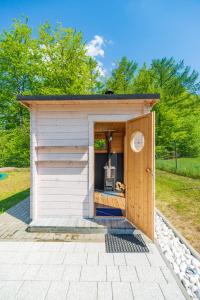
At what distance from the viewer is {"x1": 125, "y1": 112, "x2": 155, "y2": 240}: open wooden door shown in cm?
365

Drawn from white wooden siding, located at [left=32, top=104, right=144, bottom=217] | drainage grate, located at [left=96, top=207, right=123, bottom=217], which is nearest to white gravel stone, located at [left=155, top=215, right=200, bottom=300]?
drainage grate, located at [left=96, top=207, right=123, bottom=217]

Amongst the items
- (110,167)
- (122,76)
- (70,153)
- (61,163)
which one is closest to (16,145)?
(110,167)

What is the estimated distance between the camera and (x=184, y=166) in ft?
43.7

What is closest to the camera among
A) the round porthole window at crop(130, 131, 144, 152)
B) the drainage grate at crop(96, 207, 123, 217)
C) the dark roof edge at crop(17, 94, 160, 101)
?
the dark roof edge at crop(17, 94, 160, 101)

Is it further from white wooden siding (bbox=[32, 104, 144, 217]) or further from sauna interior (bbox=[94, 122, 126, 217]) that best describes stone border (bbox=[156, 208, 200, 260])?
white wooden siding (bbox=[32, 104, 144, 217])

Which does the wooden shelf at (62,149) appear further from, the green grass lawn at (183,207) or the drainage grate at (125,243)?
the green grass lawn at (183,207)

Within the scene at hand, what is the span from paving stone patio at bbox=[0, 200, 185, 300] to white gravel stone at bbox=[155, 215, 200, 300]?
150 mm

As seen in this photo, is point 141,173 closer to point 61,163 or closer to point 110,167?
point 61,163

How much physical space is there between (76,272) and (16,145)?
44.0 feet

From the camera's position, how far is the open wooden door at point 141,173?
3649 millimetres

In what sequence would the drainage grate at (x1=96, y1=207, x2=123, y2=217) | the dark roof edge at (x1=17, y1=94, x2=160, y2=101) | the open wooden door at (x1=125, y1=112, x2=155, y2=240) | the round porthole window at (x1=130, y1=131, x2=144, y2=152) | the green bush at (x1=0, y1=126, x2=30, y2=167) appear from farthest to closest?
the green bush at (x1=0, y1=126, x2=30, y2=167)
the drainage grate at (x1=96, y1=207, x2=123, y2=217)
the round porthole window at (x1=130, y1=131, x2=144, y2=152)
the dark roof edge at (x1=17, y1=94, x2=160, y2=101)
the open wooden door at (x1=125, y1=112, x2=155, y2=240)

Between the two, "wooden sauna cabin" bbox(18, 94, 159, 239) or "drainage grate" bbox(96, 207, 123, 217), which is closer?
"wooden sauna cabin" bbox(18, 94, 159, 239)

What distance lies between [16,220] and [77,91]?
11313 millimetres

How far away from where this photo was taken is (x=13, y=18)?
16641mm
